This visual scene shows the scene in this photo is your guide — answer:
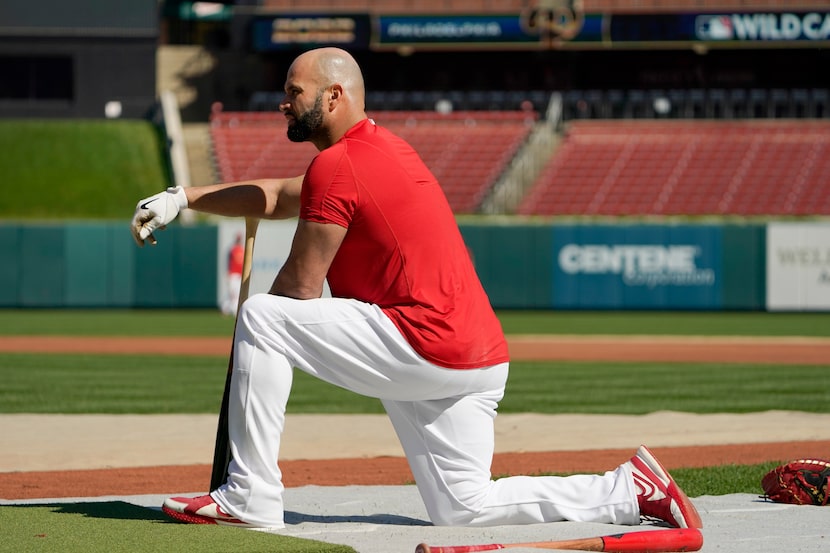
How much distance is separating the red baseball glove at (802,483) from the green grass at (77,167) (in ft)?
99.1

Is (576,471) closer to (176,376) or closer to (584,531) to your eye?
(584,531)

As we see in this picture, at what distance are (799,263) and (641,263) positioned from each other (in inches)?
131

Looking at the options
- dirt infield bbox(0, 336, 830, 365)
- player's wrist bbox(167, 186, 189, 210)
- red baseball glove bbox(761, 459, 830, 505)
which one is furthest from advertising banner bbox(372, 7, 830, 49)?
player's wrist bbox(167, 186, 189, 210)

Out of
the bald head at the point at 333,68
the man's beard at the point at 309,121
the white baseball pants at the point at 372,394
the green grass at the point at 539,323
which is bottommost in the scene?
the green grass at the point at 539,323

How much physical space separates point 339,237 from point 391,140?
1.63 feet

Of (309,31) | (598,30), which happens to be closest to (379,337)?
(598,30)

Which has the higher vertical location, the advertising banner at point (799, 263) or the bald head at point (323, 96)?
the bald head at point (323, 96)

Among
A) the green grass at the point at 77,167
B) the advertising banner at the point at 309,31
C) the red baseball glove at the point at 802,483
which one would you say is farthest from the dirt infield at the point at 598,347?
the advertising banner at the point at 309,31

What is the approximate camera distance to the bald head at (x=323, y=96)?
4.65 m

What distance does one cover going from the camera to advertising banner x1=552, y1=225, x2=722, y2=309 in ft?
90.9

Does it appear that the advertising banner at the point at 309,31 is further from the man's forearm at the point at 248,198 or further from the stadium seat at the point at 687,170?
the man's forearm at the point at 248,198

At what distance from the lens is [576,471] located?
7027 mm

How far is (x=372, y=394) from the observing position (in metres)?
4.62

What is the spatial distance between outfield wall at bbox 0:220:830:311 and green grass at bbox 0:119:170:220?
6232 millimetres
